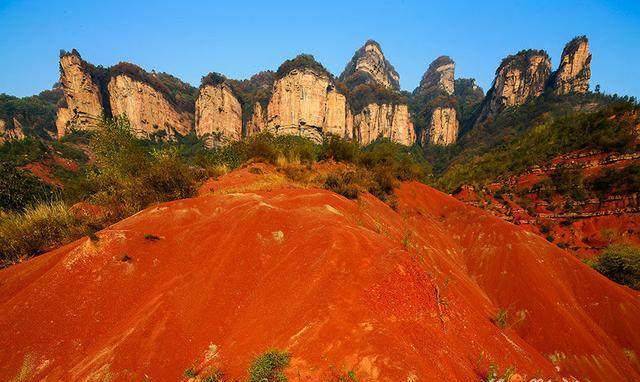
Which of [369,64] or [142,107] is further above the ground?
[369,64]

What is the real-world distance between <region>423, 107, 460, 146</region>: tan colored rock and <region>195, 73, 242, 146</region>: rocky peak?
7892 centimetres

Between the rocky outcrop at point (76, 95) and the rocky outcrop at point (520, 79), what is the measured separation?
129 metres

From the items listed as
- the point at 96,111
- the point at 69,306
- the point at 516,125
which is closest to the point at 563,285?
the point at 69,306

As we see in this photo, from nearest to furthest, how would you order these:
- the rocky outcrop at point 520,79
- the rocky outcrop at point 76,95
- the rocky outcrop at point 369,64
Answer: the rocky outcrop at point 76,95
the rocky outcrop at point 520,79
the rocky outcrop at point 369,64

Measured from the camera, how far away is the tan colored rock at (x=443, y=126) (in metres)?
118

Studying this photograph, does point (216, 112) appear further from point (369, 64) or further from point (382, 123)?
point (369, 64)

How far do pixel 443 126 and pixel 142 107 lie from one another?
4417 inches

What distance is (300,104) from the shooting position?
3802 inches

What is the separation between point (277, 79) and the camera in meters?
100

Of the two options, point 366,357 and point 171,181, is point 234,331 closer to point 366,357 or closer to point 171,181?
point 366,357

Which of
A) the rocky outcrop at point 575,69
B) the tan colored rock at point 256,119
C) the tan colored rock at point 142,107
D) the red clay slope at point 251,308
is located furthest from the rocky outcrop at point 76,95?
the rocky outcrop at point 575,69

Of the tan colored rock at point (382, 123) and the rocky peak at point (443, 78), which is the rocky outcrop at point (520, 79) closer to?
the tan colored rock at point (382, 123)

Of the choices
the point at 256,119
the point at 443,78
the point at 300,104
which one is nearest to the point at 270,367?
the point at 300,104

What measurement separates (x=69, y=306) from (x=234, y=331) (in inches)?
130
